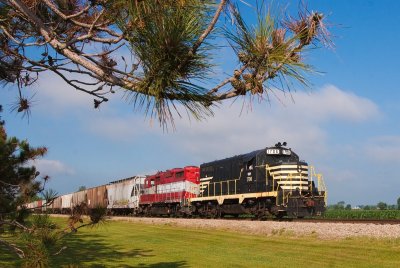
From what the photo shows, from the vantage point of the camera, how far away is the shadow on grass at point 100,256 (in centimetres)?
1051

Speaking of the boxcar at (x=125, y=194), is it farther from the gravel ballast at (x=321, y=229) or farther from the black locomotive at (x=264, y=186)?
the gravel ballast at (x=321, y=229)

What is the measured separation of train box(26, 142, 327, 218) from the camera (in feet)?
70.6

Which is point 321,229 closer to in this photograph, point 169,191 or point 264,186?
point 264,186

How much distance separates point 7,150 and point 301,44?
6852 mm

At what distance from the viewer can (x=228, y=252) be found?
494 inches

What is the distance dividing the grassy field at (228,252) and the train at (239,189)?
2973mm

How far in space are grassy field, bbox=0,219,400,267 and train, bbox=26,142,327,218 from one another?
9.76 feet

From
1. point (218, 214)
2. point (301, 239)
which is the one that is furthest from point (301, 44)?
point (218, 214)

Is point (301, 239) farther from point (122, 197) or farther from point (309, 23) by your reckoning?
point (122, 197)

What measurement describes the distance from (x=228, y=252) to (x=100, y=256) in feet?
11.6

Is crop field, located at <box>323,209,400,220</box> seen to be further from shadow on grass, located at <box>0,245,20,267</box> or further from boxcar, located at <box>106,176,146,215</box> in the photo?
shadow on grass, located at <box>0,245,20,267</box>

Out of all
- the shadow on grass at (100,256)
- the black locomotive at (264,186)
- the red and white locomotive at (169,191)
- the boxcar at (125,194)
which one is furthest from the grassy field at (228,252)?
the boxcar at (125,194)

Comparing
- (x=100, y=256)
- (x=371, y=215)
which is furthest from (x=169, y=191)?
(x=371, y=215)

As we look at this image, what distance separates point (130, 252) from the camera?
12.8 m
